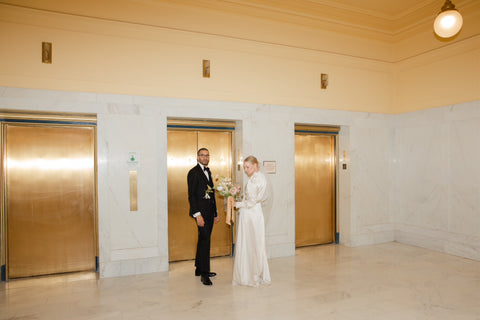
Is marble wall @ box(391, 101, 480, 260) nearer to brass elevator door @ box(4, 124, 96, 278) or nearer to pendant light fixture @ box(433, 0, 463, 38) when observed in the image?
pendant light fixture @ box(433, 0, 463, 38)

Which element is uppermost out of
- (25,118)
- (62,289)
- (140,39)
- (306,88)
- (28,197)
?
(140,39)

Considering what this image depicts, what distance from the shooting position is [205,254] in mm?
4777

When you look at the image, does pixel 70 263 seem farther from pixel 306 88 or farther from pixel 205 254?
pixel 306 88

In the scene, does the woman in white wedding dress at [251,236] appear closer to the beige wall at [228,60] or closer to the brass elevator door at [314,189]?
the beige wall at [228,60]

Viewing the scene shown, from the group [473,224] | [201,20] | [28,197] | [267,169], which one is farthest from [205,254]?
[473,224]

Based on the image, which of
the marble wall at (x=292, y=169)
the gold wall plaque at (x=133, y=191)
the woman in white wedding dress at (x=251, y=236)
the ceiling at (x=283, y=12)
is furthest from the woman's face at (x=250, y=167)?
the ceiling at (x=283, y=12)

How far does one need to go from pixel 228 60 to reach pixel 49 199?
12.3 ft

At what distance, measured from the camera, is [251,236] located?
178 inches

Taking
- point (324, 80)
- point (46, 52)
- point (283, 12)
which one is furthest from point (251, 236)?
point (283, 12)

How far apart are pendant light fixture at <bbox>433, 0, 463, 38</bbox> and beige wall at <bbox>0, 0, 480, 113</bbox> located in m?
2.39

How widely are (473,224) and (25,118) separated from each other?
25.3 feet

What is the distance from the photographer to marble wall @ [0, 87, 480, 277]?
5031 mm

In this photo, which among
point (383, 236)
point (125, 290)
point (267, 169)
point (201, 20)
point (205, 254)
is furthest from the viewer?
point (383, 236)

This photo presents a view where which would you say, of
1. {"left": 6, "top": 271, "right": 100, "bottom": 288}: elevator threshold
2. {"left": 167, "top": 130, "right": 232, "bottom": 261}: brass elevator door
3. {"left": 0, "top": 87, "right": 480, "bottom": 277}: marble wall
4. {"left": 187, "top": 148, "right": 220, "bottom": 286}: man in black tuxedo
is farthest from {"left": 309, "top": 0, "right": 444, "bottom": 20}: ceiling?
{"left": 6, "top": 271, "right": 100, "bottom": 288}: elevator threshold
